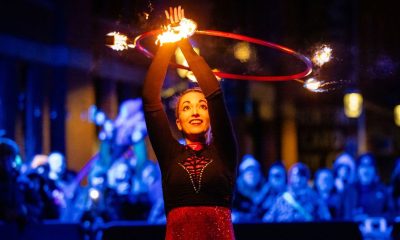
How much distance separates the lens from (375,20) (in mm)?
8414

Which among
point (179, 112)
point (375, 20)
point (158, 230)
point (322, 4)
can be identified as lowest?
point (158, 230)

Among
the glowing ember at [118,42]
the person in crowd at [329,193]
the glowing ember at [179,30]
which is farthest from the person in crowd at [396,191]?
the glowing ember at [179,30]

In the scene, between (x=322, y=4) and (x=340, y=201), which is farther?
(x=322, y=4)

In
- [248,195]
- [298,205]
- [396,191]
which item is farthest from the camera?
[396,191]

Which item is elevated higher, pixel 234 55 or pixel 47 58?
pixel 47 58

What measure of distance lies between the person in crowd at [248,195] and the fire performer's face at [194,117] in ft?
15.0

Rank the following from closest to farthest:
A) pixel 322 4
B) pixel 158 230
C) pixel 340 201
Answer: pixel 158 230
pixel 340 201
pixel 322 4

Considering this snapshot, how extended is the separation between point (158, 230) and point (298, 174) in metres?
3.76

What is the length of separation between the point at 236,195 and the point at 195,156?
5.18 meters

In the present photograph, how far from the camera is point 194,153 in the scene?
361cm

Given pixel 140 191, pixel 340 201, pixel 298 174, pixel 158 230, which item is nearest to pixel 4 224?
Result: pixel 158 230

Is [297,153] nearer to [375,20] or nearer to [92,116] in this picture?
[92,116]

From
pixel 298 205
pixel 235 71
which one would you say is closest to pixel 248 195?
pixel 298 205

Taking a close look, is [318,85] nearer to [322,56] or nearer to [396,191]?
[322,56]
